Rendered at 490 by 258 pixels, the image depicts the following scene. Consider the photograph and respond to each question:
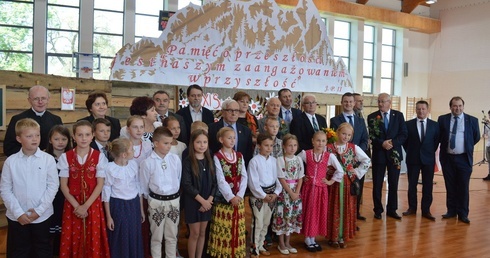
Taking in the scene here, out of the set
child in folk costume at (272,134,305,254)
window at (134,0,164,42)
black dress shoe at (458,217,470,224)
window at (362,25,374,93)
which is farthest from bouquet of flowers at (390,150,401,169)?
window at (362,25,374,93)

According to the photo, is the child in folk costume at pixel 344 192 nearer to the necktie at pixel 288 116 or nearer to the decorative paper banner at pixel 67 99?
the necktie at pixel 288 116

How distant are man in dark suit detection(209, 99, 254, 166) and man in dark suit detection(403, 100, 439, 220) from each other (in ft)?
7.93

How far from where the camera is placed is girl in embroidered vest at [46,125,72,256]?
9.45 feet

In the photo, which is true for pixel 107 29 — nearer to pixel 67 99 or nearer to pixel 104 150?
pixel 67 99

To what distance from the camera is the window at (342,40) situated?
12.3 metres

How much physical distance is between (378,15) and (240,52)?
8.25m

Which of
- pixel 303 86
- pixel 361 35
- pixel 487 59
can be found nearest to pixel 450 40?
pixel 487 59

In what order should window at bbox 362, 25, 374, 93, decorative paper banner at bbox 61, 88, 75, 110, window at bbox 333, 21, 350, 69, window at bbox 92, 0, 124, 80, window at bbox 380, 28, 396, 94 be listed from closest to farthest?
decorative paper banner at bbox 61, 88, 75, 110
window at bbox 92, 0, 124, 80
window at bbox 333, 21, 350, 69
window at bbox 362, 25, 374, 93
window at bbox 380, 28, 396, 94

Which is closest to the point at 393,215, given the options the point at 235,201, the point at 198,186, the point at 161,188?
the point at 235,201

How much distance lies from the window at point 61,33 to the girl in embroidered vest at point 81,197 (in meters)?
6.84

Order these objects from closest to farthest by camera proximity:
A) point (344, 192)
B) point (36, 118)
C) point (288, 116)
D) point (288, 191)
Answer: point (36, 118) < point (288, 191) < point (344, 192) < point (288, 116)

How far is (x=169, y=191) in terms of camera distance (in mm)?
2967

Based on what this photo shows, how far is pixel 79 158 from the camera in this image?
2756 mm

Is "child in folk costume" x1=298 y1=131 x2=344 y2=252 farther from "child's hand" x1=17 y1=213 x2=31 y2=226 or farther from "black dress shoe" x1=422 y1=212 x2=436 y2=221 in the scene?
"child's hand" x1=17 y1=213 x2=31 y2=226
